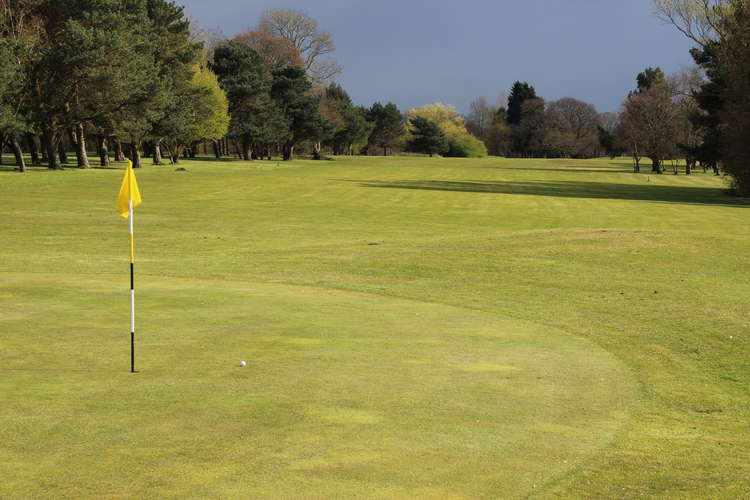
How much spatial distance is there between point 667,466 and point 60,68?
2723 inches

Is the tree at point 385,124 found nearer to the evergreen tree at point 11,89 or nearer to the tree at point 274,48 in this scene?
the tree at point 274,48

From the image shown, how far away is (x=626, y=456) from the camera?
309 inches

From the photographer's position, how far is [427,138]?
192 m

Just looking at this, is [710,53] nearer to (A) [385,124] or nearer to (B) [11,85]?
(B) [11,85]

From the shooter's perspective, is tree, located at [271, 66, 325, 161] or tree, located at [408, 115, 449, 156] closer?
tree, located at [271, 66, 325, 161]

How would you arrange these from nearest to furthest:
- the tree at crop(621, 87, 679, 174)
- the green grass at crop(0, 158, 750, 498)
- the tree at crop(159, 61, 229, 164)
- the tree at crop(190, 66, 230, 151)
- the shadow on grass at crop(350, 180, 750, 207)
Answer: the green grass at crop(0, 158, 750, 498)
the shadow on grass at crop(350, 180, 750, 207)
the tree at crop(159, 61, 229, 164)
the tree at crop(190, 66, 230, 151)
the tree at crop(621, 87, 679, 174)

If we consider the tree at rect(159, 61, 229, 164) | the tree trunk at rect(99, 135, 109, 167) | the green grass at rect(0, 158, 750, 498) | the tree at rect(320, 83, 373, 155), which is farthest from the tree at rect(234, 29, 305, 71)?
the green grass at rect(0, 158, 750, 498)

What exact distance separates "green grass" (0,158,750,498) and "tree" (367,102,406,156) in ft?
551

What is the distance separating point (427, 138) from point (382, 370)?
602 ft

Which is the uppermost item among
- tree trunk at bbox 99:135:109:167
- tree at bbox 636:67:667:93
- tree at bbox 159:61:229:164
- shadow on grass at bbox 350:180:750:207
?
tree at bbox 636:67:667:93

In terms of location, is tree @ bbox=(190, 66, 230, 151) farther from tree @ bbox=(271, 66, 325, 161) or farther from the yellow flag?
the yellow flag

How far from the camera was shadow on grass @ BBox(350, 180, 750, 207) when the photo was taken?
64.7 m

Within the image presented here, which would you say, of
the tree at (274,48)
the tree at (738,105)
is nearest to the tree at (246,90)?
the tree at (274,48)

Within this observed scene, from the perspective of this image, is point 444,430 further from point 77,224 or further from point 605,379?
point 77,224
